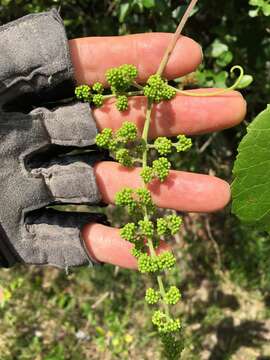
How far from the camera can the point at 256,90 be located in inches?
107

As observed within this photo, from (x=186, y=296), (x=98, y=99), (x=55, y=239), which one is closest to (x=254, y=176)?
(x=98, y=99)

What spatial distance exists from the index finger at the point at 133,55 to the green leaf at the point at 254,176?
37 centimetres

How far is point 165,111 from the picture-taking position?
6.79ft

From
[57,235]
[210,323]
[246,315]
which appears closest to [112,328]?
[210,323]

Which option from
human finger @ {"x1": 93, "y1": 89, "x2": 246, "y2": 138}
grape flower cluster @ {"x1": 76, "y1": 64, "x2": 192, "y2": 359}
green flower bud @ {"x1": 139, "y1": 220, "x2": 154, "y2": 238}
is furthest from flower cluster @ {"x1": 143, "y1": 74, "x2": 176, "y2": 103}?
green flower bud @ {"x1": 139, "y1": 220, "x2": 154, "y2": 238}

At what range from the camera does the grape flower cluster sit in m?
1.80

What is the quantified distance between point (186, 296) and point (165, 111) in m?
1.44

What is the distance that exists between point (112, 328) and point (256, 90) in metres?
1.45

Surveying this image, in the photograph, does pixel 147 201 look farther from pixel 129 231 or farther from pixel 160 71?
pixel 160 71

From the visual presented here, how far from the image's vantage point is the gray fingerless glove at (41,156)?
6.60 ft

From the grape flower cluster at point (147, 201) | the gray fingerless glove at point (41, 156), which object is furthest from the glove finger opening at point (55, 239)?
the grape flower cluster at point (147, 201)

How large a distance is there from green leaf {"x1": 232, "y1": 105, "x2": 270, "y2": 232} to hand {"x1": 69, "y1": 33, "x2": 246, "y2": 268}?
0.44 ft

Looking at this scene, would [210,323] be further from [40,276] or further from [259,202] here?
[259,202]

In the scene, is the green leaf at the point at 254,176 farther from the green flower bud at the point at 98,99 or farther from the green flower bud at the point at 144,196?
the green flower bud at the point at 98,99
